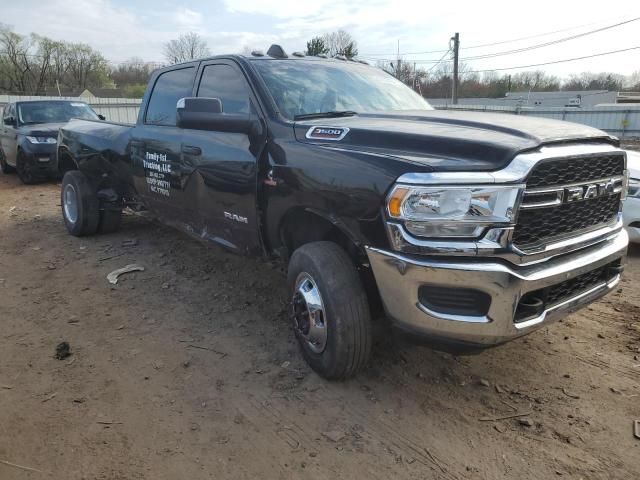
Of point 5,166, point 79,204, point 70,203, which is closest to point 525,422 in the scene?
point 79,204

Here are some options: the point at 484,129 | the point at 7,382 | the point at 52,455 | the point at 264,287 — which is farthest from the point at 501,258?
the point at 7,382

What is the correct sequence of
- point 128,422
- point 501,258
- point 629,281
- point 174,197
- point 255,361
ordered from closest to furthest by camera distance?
1. point 501,258
2. point 128,422
3. point 255,361
4. point 174,197
5. point 629,281

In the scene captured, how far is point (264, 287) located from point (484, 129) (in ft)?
8.35

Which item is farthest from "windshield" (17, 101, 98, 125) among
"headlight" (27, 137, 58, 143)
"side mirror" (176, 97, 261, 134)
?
"side mirror" (176, 97, 261, 134)

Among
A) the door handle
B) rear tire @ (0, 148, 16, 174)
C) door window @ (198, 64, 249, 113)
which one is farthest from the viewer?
rear tire @ (0, 148, 16, 174)

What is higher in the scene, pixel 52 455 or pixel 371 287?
pixel 371 287

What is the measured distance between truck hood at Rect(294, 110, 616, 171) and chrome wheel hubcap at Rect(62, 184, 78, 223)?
4.18 m

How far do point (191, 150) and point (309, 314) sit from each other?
1.87 meters

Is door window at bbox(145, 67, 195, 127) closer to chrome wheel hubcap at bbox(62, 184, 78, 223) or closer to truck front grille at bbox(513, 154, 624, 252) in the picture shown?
chrome wheel hubcap at bbox(62, 184, 78, 223)

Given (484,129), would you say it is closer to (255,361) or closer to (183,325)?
(255,361)

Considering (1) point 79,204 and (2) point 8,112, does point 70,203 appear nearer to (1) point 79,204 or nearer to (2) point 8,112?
(1) point 79,204

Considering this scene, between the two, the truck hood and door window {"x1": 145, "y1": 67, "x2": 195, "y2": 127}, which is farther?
door window {"x1": 145, "y1": 67, "x2": 195, "y2": 127}

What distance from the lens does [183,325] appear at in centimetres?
392

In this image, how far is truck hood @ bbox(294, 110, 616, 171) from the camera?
2.39 metres
